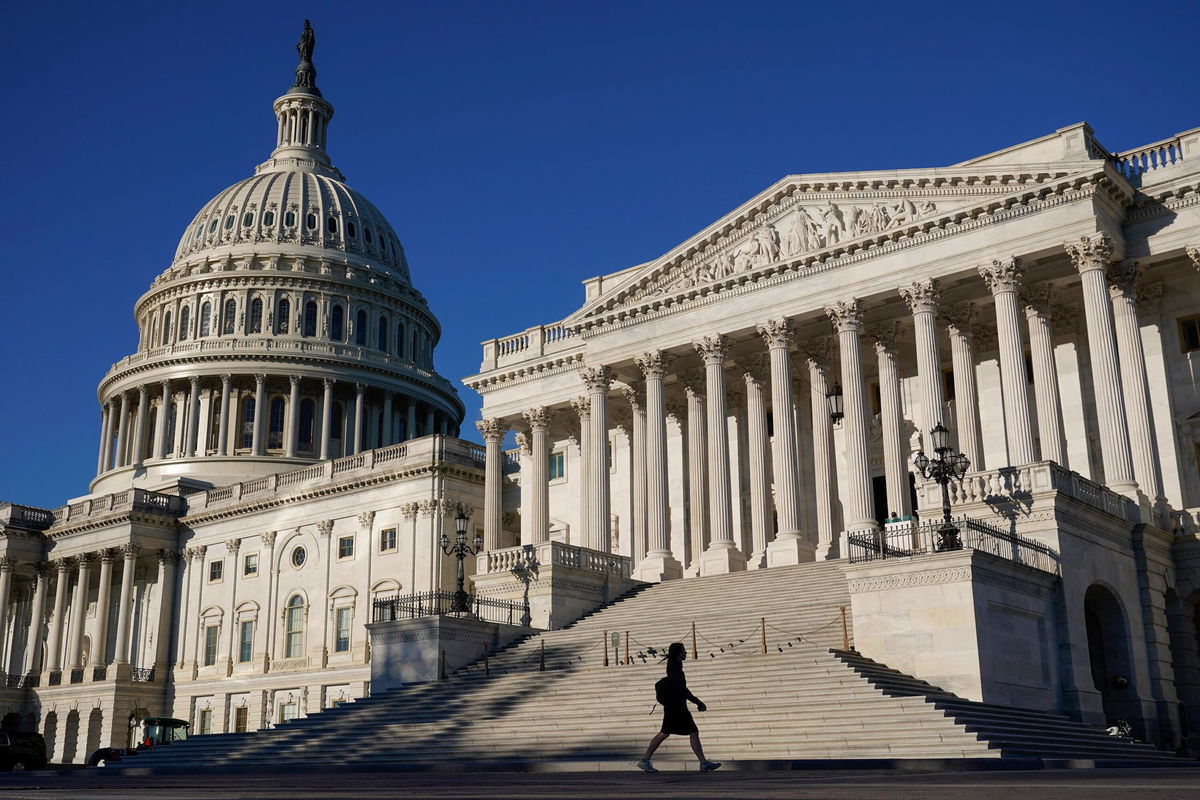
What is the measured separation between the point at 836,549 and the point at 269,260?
6993 centimetres

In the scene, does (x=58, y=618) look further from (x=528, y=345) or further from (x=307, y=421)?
(x=528, y=345)

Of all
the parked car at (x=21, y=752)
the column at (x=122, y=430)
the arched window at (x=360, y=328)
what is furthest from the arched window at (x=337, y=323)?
the parked car at (x=21, y=752)

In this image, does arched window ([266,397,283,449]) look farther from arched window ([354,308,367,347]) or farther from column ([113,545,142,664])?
column ([113,545,142,664])

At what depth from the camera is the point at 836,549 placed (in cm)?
4666

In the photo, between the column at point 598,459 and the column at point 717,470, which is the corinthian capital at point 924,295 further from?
the column at point 598,459

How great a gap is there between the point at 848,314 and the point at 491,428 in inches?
822

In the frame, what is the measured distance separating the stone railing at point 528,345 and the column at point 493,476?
2.92 metres

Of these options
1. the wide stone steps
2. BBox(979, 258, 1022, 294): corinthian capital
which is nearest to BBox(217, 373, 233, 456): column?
the wide stone steps

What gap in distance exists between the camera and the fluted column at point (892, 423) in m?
43.6

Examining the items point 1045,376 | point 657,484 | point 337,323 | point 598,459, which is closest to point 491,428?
point 598,459

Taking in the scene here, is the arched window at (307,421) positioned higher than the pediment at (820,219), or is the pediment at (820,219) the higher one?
the arched window at (307,421)

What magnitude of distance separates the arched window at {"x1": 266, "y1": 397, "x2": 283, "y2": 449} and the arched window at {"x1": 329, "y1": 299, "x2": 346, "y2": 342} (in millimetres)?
7340

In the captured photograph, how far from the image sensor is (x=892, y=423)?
4459 cm

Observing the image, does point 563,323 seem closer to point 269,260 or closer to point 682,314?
point 682,314
